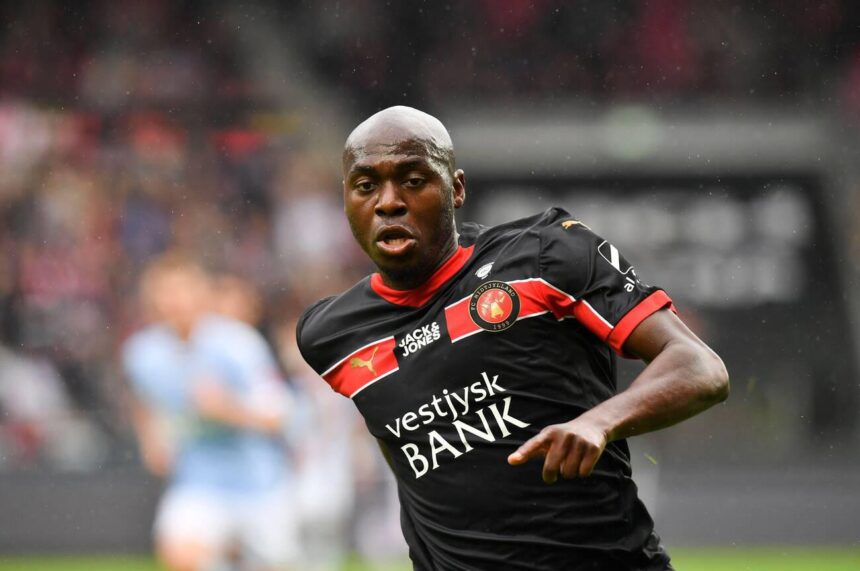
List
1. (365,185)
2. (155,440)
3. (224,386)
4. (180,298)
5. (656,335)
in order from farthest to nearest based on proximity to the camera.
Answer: (155,440), (180,298), (224,386), (365,185), (656,335)

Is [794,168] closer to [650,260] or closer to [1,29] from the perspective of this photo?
[650,260]

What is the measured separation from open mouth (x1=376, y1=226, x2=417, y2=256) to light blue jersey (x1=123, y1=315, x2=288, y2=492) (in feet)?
15.9

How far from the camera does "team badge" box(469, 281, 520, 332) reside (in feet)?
10.8

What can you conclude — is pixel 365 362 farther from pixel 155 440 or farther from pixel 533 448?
pixel 155 440

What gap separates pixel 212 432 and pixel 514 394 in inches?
207

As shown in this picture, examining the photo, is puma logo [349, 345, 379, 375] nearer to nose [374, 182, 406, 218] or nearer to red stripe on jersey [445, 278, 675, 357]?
red stripe on jersey [445, 278, 675, 357]

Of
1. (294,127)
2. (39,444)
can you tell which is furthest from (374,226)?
(294,127)

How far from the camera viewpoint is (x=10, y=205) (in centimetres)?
1491

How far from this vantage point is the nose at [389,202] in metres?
3.33

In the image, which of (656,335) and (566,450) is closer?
(566,450)

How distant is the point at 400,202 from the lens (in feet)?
11.0

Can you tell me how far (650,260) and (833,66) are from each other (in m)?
4.06

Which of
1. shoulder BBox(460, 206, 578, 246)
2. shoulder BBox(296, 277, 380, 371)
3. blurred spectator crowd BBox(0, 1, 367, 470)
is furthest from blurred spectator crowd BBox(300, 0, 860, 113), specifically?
shoulder BBox(460, 206, 578, 246)

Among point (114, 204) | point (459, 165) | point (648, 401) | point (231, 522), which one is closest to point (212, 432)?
point (231, 522)
